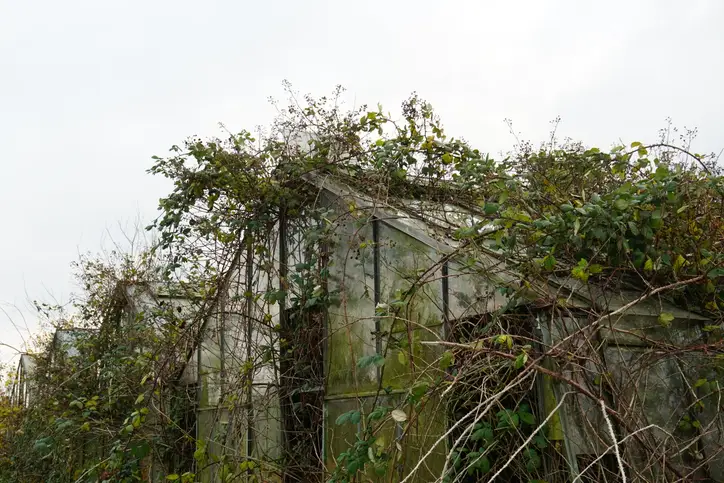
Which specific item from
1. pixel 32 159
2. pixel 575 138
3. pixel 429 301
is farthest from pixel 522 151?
pixel 32 159

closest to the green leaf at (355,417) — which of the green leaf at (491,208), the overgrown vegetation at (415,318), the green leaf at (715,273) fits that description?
the overgrown vegetation at (415,318)

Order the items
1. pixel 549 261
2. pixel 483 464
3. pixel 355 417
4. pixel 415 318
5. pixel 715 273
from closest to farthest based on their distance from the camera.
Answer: pixel 549 261, pixel 483 464, pixel 715 273, pixel 355 417, pixel 415 318

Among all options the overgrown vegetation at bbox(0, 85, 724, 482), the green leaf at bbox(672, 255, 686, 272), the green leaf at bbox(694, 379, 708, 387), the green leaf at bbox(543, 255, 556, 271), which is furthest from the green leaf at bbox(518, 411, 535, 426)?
the green leaf at bbox(672, 255, 686, 272)

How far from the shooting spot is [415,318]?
5.22 m

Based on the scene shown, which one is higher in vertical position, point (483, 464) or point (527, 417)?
point (527, 417)

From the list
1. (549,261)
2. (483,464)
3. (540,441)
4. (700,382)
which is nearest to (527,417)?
(540,441)

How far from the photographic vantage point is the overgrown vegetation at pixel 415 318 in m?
4.21

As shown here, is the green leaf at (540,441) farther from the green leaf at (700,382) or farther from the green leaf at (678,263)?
the green leaf at (678,263)

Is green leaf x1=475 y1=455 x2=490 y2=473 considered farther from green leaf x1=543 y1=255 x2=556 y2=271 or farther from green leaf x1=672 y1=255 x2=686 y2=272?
green leaf x1=672 y1=255 x2=686 y2=272

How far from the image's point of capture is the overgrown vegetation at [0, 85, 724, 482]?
4.21 m

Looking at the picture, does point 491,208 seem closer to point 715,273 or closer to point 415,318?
point 415,318

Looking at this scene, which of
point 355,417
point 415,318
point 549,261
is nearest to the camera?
point 549,261

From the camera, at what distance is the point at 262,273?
7.30 meters

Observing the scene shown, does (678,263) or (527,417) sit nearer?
(527,417)
